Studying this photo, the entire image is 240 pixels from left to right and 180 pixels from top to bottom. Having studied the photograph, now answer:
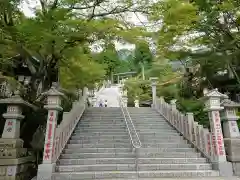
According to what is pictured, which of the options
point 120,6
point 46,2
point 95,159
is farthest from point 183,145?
point 46,2

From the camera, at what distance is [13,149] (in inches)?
271

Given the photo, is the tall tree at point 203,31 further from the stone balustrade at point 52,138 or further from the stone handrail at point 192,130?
the stone balustrade at point 52,138

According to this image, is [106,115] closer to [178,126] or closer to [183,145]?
[178,126]

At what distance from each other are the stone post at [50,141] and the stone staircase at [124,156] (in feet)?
0.86

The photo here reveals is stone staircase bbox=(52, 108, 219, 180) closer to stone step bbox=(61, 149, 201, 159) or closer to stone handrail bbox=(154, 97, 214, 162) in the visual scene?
stone step bbox=(61, 149, 201, 159)

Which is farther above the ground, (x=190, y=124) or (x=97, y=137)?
(x=190, y=124)

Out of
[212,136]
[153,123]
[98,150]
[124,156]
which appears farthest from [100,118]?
[212,136]

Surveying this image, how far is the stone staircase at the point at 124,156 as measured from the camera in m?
7.11

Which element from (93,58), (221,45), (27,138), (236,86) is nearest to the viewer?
(27,138)

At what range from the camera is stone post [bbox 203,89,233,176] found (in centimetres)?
737

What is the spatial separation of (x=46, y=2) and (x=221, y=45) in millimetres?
8964

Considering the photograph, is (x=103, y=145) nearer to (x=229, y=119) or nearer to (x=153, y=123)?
(x=153, y=123)

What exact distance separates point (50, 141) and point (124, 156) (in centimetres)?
262

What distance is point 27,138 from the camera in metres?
8.95
